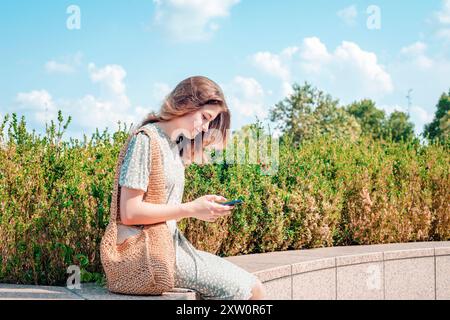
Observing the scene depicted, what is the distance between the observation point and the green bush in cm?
471

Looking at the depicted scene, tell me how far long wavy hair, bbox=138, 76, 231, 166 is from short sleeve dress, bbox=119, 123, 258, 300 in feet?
0.29

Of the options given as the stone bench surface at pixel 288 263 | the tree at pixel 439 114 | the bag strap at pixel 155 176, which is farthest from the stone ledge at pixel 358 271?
the tree at pixel 439 114

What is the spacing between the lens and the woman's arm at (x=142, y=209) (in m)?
3.44

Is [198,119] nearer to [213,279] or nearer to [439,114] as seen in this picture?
[213,279]

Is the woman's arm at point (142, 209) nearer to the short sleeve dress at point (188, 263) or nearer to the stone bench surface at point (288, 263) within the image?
the short sleeve dress at point (188, 263)

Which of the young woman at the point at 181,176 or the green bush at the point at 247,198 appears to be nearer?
the young woman at the point at 181,176

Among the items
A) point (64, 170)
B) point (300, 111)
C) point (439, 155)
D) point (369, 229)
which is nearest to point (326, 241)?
point (369, 229)

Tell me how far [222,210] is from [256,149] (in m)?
3.64

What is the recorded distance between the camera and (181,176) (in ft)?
12.3

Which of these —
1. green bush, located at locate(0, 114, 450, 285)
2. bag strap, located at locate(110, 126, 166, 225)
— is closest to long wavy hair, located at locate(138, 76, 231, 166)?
bag strap, located at locate(110, 126, 166, 225)

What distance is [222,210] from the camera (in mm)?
3414

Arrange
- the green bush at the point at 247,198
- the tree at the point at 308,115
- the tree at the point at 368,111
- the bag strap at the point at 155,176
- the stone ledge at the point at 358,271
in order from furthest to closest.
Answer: the tree at the point at 368,111
the tree at the point at 308,115
the stone ledge at the point at 358,271
the green bush at the point at 247,198
the bag strap at the point at 155,176

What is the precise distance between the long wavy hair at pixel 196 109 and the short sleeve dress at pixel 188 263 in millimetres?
90
